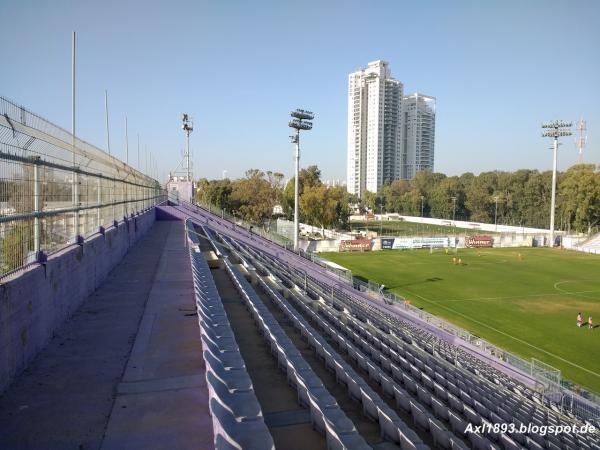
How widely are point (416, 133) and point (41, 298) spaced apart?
173m

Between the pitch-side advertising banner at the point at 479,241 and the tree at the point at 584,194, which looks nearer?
the pitch-side advertising banner at the point at 479,241

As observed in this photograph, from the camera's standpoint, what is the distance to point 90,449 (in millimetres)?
3941

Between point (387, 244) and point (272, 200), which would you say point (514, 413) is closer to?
point (387, 244)

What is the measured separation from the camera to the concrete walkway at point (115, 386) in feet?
13.6

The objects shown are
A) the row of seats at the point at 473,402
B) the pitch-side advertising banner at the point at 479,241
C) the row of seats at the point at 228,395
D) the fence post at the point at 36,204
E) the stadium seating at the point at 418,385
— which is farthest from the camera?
the pitch-side advertising banner at the point at 479,241

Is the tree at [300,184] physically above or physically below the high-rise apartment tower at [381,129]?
below

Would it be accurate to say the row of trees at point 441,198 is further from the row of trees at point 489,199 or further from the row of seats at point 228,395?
the row of seats at point 228,395

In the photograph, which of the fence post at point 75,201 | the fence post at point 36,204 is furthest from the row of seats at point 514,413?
the fence post at point 75,201

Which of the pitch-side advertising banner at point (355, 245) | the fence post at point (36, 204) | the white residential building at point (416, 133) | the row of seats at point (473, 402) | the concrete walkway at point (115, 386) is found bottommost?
the pitch-side advertising banner at point (355, 245)

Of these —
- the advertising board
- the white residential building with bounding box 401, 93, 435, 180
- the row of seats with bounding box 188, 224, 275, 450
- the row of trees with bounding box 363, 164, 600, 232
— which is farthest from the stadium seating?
the white residential building with bounding box 401, 93, 435, 180

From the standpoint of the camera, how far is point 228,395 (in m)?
3.98

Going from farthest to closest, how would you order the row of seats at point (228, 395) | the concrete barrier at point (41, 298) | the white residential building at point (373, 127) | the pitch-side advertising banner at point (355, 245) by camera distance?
the white residential building at point (373, 127)
the pitch-side advertising banner at point (355, 245)
the concrete barrier at point (41, 298)
the row of seats at point (228, 395)

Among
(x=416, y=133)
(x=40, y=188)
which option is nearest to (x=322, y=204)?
(x=40, y=188)

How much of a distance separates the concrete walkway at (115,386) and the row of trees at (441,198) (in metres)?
51.1
